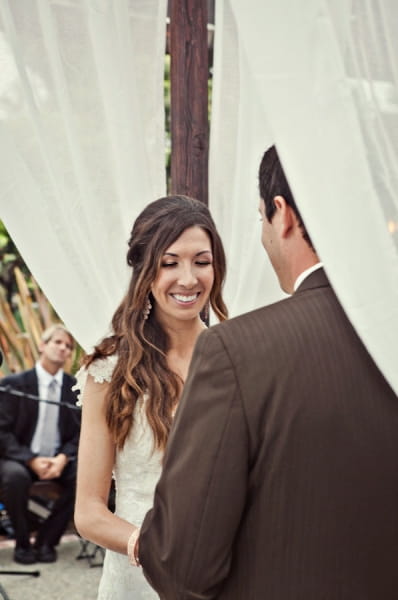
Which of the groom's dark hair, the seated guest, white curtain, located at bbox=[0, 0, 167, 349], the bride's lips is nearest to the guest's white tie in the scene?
the seated guest

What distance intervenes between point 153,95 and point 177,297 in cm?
60

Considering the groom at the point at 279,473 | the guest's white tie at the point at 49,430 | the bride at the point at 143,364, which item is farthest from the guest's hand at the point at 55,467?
the groom at the point at 279,473

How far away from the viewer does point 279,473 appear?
1416mm

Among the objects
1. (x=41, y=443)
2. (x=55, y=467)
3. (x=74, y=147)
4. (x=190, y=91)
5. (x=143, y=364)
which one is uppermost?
(x=190, y=91)

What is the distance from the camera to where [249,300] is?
8.61ft

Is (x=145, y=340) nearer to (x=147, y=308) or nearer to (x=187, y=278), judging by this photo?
(x=147, y=308)

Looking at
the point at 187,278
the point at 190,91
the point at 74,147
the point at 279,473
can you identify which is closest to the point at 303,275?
the point at 279,473

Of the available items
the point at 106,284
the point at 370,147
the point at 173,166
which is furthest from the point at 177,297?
the point at 370,147

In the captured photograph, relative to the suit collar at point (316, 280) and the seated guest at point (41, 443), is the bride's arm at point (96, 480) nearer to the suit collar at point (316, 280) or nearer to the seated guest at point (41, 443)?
the suit collar at point (316, 280)

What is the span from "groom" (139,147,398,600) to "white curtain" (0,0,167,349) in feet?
3.38

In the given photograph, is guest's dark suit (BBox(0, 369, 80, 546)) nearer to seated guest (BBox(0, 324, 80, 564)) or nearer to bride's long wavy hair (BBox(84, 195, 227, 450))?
seated guest (BBox(0, 324, 80, 564))

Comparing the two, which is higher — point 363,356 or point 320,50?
point 320,50

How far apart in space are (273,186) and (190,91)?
46.8 inches

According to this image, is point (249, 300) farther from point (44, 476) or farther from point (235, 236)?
point (44, 476)
